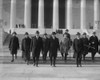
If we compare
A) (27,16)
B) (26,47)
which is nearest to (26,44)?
(26,47)

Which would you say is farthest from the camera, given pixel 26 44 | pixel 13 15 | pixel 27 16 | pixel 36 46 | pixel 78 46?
pixel 13 15

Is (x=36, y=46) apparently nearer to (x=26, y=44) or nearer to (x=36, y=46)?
(x=36, y=46)

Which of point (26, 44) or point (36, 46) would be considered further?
point (26, 44)

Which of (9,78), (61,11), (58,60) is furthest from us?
(61,11)

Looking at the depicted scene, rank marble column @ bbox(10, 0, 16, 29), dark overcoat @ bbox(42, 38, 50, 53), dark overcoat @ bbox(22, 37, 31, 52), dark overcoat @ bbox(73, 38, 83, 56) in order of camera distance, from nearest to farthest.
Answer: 1. dark overcoat @ bbox(73, 38, 83, 56)
2. dark overcoat @ bbox(22, 37, 31, 52)
3. dark overcoat @ bbox(42, 38, 50, 53)
4. marble column @ bbox(10, 0, 16, 29)

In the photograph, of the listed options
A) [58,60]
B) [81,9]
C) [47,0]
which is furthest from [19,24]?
[58,60]

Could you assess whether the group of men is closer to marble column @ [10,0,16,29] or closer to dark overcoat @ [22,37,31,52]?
dark overcoat @ [22,37,31,52]

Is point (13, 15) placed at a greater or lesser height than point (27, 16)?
greater

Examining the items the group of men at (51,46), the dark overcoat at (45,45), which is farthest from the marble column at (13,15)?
the dark overcoat at (45,45)

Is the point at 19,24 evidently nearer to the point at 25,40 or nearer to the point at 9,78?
the point at 25,40

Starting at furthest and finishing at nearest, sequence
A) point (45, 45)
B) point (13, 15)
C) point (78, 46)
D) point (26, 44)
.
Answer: point (13, 15)
point (45, 45)
point (26, 44)
point (78, 46)

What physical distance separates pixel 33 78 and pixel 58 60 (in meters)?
10.4

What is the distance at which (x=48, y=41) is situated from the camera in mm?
23062

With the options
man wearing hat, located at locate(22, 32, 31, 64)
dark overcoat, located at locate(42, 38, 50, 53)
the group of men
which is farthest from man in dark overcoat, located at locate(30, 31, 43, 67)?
dark overcoat, located at locate(42, 38, 50, 53)
